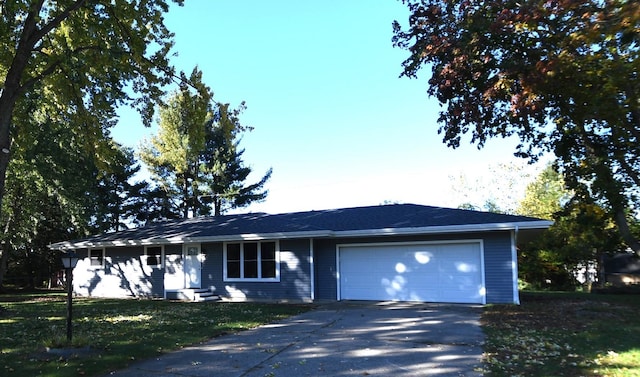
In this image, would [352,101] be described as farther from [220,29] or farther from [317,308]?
[317,308]

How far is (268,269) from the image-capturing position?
1600cm

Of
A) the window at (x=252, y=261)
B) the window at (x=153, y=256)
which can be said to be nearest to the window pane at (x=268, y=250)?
the window at (x=252, y=261)

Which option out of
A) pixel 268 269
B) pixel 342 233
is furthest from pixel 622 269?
pixel 268 269

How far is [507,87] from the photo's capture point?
12.2 m

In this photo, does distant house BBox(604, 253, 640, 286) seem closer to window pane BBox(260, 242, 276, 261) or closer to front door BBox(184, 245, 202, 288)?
window pane BBox(260, 242, 276, 261)

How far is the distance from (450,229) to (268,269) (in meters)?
6.51

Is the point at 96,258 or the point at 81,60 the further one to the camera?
the point at 96,258

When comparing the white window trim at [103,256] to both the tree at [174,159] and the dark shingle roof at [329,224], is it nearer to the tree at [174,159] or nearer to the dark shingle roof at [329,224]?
the dark shingle roof at [329,224]

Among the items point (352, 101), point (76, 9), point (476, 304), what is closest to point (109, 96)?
point (76, 9)

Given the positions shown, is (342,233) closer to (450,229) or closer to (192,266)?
(450,229)

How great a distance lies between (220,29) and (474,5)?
713 cm

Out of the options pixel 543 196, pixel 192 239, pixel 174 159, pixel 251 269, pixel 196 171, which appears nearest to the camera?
pixel 251 269

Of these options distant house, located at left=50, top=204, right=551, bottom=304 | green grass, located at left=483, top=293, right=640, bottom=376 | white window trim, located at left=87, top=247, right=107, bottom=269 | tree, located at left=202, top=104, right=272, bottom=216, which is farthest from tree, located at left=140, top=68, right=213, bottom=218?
green grass, located at left=483, top=293, right=640, bottom=376

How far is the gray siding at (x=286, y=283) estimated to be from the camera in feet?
50.0
